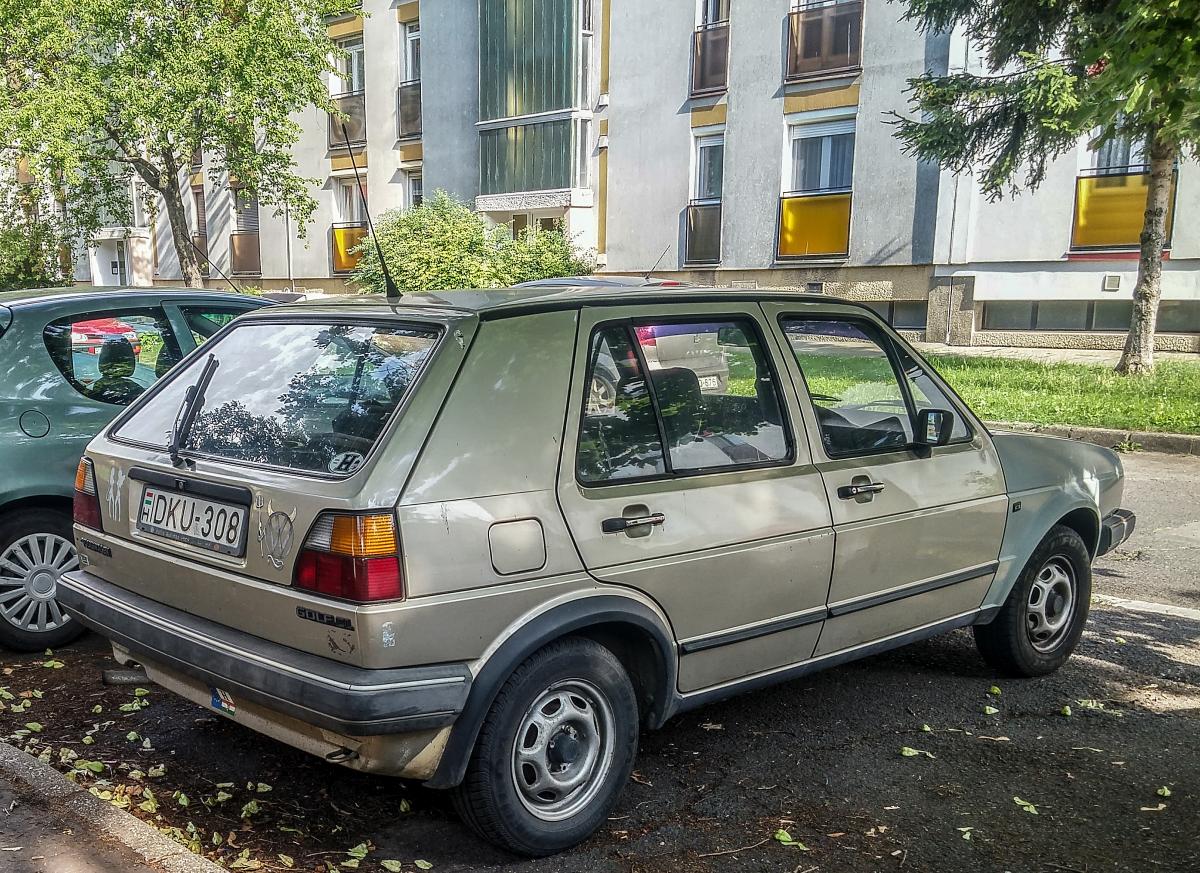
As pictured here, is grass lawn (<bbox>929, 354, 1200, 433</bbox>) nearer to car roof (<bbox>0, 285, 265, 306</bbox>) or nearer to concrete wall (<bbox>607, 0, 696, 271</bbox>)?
concrete wall (<bbox>607, 0, 696, 271</bbox>)

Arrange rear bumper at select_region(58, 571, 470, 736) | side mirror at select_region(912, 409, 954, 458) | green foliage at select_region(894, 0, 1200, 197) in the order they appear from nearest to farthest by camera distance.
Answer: rear bumper at select_region(58, 571, 470, 736), side mirror at select_region(912, 409, 954, 458), green foliage at select_region(894, 0, 1200, 197)

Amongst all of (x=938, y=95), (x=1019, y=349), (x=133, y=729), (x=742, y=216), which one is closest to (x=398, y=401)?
(x=133, y=729)

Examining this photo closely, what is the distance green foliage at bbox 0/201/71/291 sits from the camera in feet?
86.4

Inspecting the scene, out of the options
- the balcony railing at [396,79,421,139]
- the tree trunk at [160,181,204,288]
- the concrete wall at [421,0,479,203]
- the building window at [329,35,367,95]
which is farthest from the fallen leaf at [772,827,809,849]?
the building window at [329,35,367,95]

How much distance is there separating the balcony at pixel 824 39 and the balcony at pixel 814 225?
88.0 inches

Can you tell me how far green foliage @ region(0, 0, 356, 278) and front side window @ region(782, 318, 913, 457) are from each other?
16.5 m

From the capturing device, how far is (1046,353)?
1814cm

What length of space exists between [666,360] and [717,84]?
1954 cm

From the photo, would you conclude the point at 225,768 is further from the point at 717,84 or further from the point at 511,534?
the point at 717,84

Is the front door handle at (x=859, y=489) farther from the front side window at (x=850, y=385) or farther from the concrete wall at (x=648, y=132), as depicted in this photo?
the concrete wall at (x=648, y=132)

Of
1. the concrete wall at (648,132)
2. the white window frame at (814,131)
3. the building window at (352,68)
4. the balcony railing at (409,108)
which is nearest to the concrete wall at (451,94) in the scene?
the balcony railing at (409,108)

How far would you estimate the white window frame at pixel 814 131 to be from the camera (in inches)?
803

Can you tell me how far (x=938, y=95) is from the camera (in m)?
15.7

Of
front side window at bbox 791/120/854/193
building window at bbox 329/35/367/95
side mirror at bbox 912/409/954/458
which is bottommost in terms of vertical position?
side mirror at bbox 912/409/954/458
